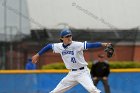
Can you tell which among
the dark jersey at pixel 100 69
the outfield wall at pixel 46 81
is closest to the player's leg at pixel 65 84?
the dark jersey at pixel 100 69

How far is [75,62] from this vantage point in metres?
9.95

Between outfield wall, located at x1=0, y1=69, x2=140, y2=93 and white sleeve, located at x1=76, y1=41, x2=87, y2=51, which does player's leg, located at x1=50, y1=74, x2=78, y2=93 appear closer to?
white sleeve, located at x1=76, y1=41, x2=87, y2=51

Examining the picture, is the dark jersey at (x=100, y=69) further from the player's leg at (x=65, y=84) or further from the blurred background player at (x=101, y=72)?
the player's leg at (x=65, y=84)

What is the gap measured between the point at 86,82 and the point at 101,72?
3.61 m

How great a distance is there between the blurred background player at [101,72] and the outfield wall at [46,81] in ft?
1.46

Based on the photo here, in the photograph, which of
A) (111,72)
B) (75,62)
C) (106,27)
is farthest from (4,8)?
(75,62)

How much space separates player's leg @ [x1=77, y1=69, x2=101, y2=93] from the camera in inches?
380

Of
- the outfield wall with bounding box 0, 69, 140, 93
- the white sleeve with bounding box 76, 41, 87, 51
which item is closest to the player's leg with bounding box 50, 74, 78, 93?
the white sleeve with bounding box 76, 41, 87, 51

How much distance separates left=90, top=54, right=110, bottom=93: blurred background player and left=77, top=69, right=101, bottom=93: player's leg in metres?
3.40

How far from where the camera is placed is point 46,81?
14.0m

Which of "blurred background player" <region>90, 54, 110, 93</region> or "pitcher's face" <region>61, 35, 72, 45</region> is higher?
"pitcher's face" <region>61, 35, 72, 45</region>

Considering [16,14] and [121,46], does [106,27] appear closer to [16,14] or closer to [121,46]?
[121,46]

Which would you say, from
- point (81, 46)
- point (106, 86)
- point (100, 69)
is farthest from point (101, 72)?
point (81, 46)

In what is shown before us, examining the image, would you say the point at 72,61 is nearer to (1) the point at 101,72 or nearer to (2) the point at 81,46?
(2) the point at 81,46
